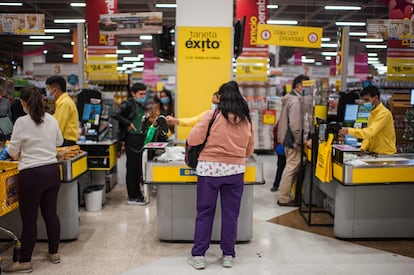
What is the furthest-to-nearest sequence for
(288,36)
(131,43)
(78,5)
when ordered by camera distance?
1. (131,43)
2. (78,5)
3. (288,36)

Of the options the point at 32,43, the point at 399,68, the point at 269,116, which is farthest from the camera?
the point at 32,43

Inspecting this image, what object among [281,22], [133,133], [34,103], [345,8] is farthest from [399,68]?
[34,103]

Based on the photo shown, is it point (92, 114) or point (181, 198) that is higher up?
point (92, 114)

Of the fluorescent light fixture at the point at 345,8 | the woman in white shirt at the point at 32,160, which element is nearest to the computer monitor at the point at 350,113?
the woman in white shirt at the point at 32,160

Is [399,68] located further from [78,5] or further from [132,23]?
[78,5]

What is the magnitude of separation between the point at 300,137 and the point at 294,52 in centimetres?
1765

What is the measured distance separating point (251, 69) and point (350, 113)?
13.2ft

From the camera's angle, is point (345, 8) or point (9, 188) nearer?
point (9, 188)

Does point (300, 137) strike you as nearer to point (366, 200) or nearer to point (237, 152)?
point (366, 200)

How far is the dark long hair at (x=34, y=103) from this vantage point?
355 centimetres

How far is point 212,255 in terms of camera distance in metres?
4.16

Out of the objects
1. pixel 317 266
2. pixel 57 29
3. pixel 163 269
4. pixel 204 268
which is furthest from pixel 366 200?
pixel 57 29

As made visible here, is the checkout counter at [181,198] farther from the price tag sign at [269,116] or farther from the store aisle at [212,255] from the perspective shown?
the price tag sign at [269,116]

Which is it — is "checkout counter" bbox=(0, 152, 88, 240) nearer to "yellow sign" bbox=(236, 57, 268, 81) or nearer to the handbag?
the handbag
